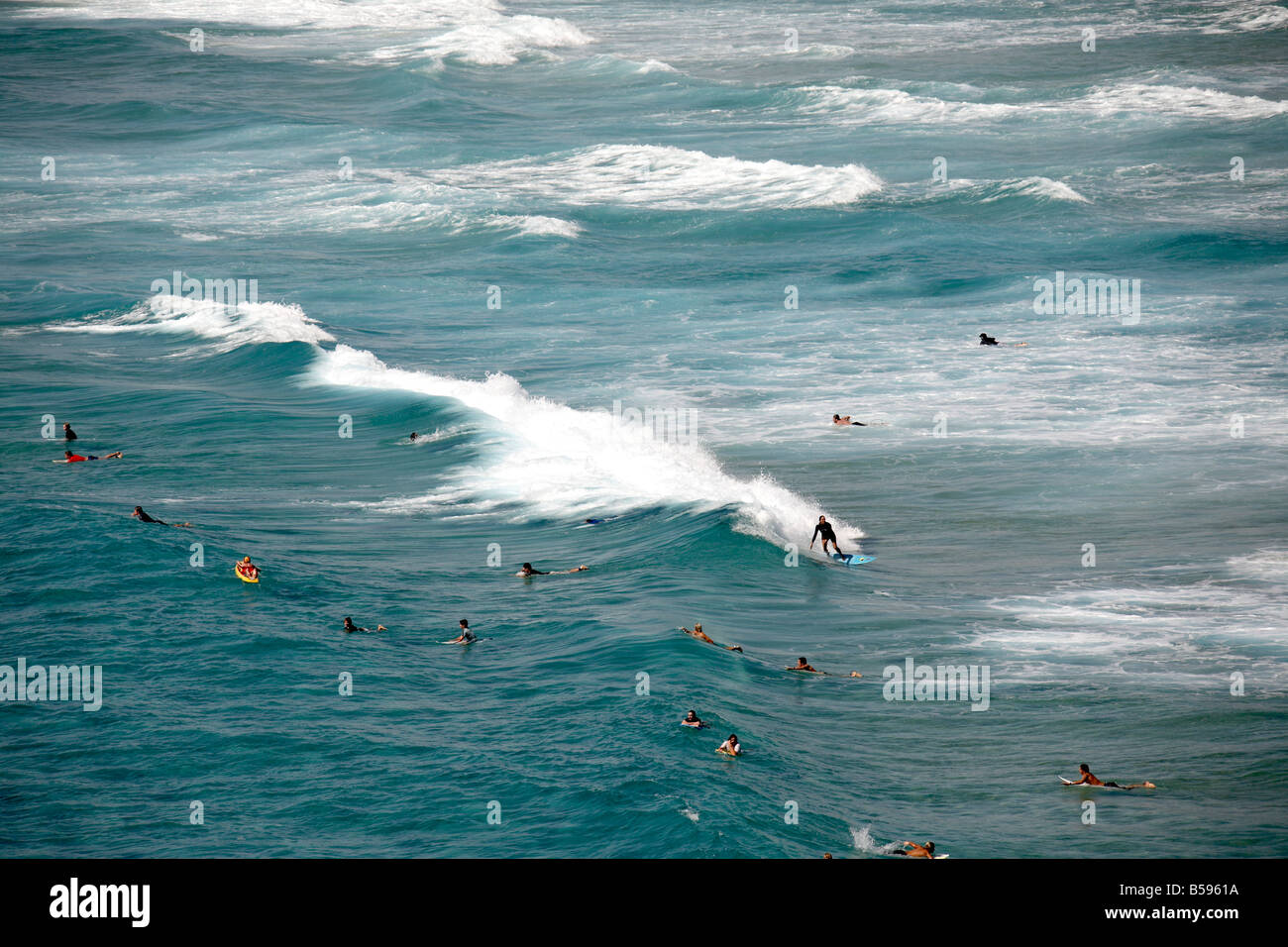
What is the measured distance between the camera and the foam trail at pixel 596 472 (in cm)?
3334

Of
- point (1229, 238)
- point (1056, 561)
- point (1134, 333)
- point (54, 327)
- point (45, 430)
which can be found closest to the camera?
point (1056, 561)

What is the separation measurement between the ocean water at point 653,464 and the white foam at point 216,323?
0.68 ft

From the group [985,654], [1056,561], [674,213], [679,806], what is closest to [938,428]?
[1056,561]

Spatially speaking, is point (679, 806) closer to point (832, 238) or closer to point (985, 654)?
point (985, 654)

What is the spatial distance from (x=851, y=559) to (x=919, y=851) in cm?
1222

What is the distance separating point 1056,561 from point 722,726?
10542mm

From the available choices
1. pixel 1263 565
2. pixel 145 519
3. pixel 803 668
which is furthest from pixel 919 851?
pixel 145 519

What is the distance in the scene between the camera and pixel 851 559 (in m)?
30.8

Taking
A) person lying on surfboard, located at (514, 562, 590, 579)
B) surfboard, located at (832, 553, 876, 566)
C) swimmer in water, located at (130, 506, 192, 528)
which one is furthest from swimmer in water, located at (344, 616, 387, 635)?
surfboard, located at (832, 553, 876, 566)

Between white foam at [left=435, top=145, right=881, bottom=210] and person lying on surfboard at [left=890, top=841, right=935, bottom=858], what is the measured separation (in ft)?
156

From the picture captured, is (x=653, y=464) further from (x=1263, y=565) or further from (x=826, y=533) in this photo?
(x=1263, y=565)

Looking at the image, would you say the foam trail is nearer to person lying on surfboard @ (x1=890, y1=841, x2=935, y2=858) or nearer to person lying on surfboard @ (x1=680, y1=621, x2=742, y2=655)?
person lying on surfboard @ (x1=680, y1=621, x2=742, y2=655)

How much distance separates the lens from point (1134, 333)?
46406 millimetres

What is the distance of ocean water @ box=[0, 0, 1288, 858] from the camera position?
70.3 feet
